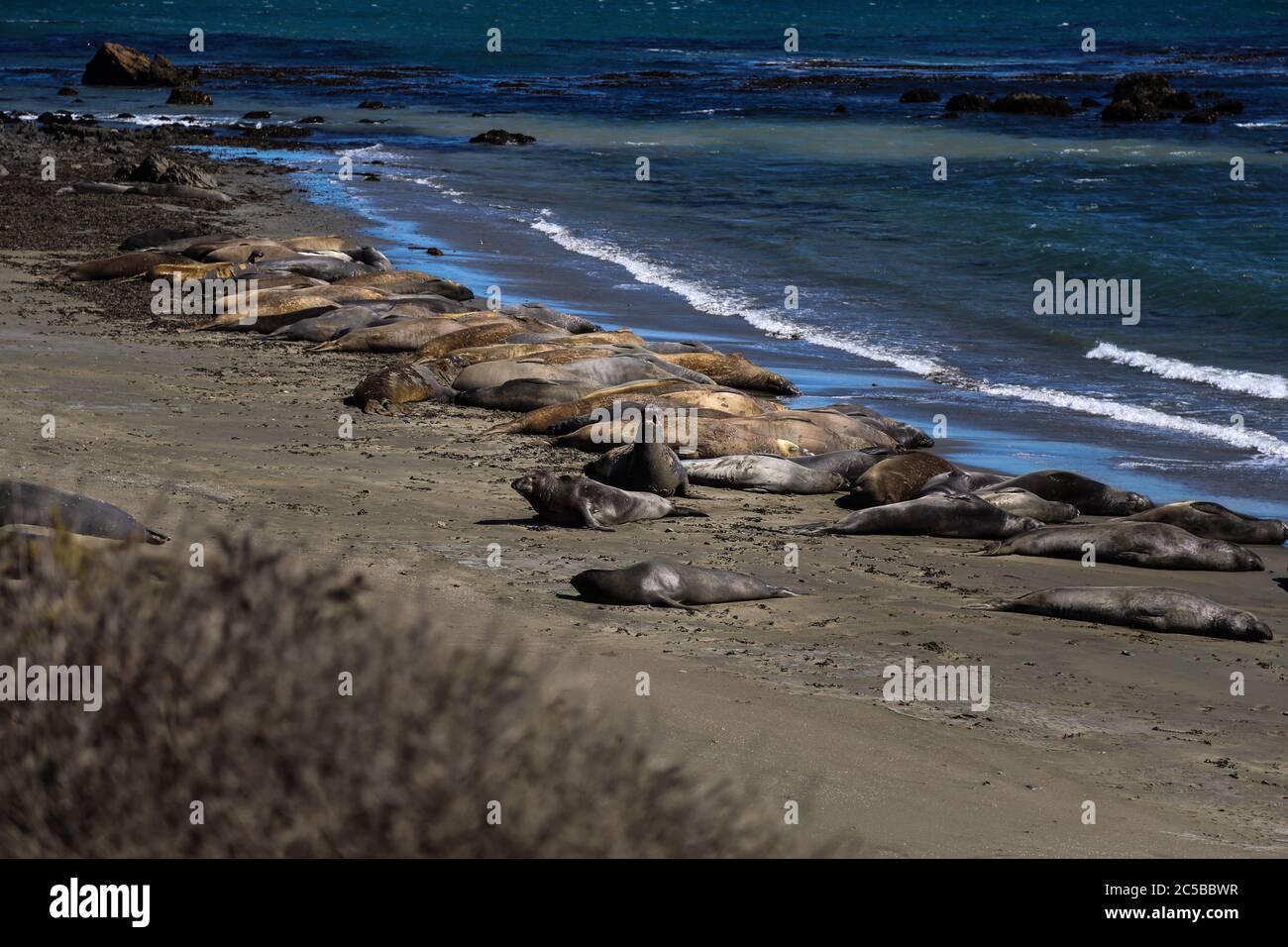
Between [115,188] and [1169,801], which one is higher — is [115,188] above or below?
above

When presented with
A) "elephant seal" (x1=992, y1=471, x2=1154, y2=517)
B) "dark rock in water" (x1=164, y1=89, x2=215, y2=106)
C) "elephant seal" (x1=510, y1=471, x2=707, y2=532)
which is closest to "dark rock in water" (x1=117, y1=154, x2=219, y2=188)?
"elephant seal" (x1=510, y1=471, x2=707, y2=532)

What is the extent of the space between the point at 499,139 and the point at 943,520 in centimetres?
3182

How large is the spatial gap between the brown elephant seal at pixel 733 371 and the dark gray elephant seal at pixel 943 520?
409 centimetres

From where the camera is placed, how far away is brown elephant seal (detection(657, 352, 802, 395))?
42.5 feet

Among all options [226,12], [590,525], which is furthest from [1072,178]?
[226,12]

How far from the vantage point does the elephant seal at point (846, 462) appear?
10211 millimetres

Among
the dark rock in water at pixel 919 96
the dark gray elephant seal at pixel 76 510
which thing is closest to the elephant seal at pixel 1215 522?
the dark gray elephant seal at pixel 76 510

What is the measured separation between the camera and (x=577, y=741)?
240 centimetres

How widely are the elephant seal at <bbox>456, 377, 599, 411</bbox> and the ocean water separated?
9.29 ft

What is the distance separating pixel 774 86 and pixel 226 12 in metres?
68.0

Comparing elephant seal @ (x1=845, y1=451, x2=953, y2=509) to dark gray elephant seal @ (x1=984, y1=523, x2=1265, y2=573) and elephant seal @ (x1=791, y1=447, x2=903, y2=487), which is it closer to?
elephant seal @ (x1=791, y1=447, x2=903, y2=487)

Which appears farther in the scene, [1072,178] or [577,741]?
[1072,178]

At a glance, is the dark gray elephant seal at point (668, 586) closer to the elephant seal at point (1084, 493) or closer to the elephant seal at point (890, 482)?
the elephant seal at point (890, 482)
